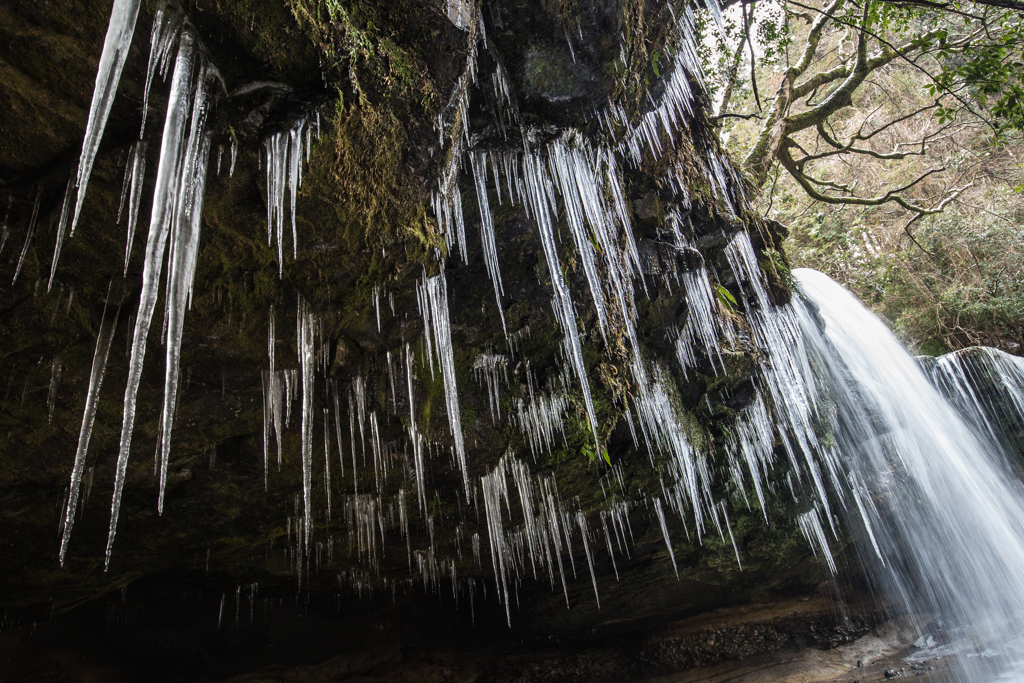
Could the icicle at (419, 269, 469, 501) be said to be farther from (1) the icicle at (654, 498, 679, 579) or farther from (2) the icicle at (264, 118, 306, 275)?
(1) the icicle at (654, 498, 679, 579)

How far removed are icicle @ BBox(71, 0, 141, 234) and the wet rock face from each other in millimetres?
130

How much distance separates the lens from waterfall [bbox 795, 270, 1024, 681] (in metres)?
7.71

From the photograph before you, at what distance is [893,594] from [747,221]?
799 cm

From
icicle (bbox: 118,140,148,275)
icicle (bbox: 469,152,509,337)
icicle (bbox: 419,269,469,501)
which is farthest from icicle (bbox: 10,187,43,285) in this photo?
icicle (bbox: 469,152,509,337)

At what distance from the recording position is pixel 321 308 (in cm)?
395

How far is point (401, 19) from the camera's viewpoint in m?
2.77

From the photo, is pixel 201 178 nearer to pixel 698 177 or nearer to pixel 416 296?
pixel 416 296

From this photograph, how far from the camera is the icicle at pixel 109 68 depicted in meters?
2.12

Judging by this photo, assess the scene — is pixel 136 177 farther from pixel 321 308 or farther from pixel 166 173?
pixel 321 308

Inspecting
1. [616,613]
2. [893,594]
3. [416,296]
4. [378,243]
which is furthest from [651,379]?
[893,594]

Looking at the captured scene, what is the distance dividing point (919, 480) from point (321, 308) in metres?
9.56

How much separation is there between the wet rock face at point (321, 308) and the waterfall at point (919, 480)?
2499 mm

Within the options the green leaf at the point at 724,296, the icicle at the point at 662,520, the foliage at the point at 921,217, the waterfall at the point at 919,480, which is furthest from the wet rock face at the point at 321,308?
the foliage at the point at 921,217

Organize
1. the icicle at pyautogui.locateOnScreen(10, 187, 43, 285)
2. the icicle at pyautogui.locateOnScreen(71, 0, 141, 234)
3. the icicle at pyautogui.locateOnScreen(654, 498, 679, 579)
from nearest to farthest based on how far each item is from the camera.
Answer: the icicle at pyautogui.locateOnScreen(71, 0, 141, 234) → the icicle at pyautogui.locateOnScreen(10, 187, 43, 285) → the icicle at pyautogui.locateOnScreen(654, 498, 679, 579)
